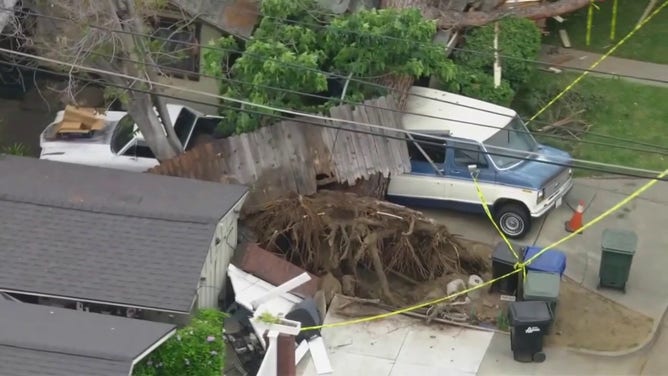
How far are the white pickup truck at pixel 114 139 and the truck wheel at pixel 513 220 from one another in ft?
14.9

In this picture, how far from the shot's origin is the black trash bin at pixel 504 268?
16.9 metres

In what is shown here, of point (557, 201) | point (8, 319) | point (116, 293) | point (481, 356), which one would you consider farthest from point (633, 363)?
point (8, 319)

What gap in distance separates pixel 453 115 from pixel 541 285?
3.48 m

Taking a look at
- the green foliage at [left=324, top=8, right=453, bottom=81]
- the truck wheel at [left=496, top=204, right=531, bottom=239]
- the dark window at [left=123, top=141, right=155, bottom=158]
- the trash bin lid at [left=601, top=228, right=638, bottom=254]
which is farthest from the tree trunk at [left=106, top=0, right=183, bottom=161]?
the trash bin lid at [left=601, top=228, right=638, bottom=254]

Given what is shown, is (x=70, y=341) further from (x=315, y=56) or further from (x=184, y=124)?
(x=184, y=124)

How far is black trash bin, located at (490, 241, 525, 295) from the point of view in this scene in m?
16.9

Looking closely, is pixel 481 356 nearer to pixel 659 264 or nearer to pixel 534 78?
pixel 659 264

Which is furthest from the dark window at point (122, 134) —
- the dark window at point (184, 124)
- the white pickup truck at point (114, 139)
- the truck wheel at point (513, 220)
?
the truck wheel at point (513, 220)

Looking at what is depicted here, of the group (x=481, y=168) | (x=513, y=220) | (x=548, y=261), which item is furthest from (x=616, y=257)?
(x=481, y=168)

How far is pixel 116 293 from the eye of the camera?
15.0m

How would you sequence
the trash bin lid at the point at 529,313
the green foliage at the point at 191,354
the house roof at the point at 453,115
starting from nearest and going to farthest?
the green foliage at the point at 191,354, the trash bin lid at the point at 529,313, the house roof at the point at 453,115

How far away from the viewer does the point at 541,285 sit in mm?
16328

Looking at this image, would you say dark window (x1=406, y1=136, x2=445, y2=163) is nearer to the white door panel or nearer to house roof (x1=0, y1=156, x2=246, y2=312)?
the white door panel

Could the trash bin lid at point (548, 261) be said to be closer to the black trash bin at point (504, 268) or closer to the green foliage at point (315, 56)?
the black trash bin at point (504, 268)
